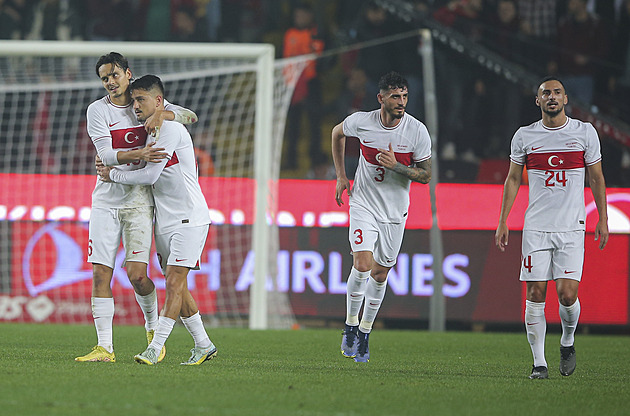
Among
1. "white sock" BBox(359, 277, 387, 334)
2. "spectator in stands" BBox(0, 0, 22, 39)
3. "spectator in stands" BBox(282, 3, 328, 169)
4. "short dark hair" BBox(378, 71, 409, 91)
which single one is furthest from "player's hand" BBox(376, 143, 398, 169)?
"spectator in stands" BBox(0, 0, 22, 39)

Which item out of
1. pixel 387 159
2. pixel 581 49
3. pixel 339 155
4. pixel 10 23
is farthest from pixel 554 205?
pixel 10 23

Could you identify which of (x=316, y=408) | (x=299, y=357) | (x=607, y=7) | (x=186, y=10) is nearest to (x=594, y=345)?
(x=299, y=357)

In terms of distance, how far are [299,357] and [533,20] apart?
9.51 m

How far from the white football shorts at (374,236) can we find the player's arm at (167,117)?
1.53m

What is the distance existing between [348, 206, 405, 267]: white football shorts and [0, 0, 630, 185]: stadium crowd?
5.95 meters

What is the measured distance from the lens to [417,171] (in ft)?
23.1

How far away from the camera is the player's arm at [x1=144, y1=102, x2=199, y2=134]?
6031 millimetres

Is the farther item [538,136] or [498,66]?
[498,66]

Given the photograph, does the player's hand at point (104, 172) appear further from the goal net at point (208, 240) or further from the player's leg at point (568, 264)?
the goal net at point (208, 240)

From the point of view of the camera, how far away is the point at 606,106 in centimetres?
1441

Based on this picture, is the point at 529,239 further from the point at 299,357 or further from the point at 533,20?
the point at 533,20

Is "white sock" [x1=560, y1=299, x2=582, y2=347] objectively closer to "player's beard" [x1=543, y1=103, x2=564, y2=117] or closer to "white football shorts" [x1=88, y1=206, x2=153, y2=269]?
"player's beard" [x1=543, y1=103, x2=564, y2=117]

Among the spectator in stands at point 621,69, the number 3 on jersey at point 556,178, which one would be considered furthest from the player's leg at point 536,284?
the spectator in stands at point 621,69

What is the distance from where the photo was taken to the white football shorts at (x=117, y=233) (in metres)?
6.34
